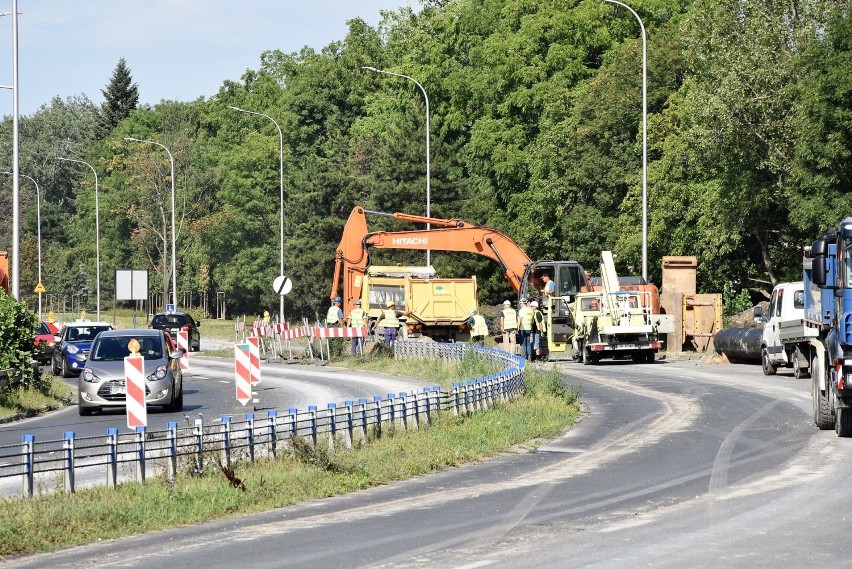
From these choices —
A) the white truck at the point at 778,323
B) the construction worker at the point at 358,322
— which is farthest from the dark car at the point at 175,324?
the white truck at the point at 778,323

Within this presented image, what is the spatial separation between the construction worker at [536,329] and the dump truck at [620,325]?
1411mm

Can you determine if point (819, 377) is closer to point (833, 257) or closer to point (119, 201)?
point (833, 257)

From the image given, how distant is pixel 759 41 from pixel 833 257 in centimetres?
3516

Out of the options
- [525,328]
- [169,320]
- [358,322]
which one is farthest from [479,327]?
[169,320]

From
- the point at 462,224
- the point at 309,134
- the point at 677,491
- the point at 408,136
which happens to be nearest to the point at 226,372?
the point at 462,224

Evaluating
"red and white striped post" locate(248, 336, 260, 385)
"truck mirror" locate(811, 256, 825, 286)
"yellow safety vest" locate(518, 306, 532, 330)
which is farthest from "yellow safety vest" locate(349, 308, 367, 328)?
"truck mirror" locate(811, 256, 825, 286)

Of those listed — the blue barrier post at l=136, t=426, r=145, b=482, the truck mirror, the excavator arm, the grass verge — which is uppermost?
the excavator arm

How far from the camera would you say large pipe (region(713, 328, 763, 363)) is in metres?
40.5

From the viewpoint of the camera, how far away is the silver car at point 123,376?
28000mm

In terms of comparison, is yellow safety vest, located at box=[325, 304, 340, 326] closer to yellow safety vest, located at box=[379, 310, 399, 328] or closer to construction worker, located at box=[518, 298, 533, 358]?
yellow safety vest, located at box=[379, 310, 399, 328]

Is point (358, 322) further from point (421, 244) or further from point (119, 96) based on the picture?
point (119, 96)

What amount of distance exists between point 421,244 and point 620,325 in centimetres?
975

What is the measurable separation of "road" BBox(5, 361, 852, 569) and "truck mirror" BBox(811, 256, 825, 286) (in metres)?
2.19

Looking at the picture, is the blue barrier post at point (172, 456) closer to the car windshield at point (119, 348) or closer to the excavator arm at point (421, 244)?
the car windshield at point (119, 348)
